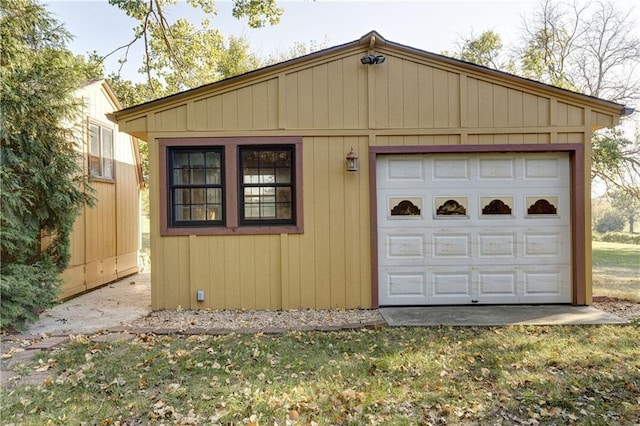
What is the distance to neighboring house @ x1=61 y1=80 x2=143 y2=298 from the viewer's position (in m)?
6.93

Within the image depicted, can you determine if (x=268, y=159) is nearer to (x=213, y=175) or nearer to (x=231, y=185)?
(x=231, y=185)

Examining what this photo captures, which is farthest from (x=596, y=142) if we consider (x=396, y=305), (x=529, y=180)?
(x=396, y=305)

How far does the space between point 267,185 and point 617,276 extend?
8.72 m

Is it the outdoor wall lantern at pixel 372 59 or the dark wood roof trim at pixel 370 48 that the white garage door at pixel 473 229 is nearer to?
the dark wood roof trim at pixel 370 48

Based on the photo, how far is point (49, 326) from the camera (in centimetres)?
479

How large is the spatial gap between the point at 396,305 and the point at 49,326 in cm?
475

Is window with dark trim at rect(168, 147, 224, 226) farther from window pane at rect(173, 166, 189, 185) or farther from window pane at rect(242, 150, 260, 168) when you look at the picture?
window pane at rect(242, 150, 260, 168)

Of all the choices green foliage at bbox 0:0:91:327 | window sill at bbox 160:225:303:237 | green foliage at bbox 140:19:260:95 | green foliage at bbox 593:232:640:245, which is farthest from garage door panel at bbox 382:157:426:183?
green foliage at bbox 593:232:640:245

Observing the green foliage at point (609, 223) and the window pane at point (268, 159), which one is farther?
the green foliage at point (609, 223)

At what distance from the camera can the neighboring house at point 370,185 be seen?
5.46m

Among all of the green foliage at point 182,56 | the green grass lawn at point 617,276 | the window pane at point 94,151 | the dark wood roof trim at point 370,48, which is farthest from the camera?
the green foliage at point 182,56

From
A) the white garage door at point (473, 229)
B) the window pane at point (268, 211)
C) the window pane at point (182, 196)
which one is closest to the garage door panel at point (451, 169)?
the white garage door at point (473, 229)

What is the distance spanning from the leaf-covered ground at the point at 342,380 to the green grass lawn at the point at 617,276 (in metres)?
2.91

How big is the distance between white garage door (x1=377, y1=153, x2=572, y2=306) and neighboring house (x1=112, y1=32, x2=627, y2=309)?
0.07 feet
